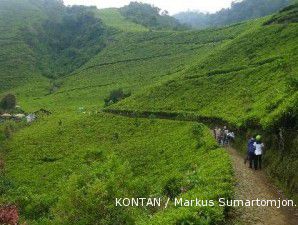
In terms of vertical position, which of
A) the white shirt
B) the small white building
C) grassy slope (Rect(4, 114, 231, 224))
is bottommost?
the small white building

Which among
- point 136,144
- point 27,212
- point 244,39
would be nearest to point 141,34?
point 244,39

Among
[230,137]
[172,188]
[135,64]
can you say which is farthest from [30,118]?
[172,188]

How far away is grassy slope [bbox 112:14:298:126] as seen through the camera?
183ft

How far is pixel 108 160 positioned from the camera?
111ft

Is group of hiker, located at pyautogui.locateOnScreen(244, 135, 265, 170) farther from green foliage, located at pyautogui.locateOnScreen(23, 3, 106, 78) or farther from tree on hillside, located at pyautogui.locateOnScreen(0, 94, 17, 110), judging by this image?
green foliage, located at pyautogui.locateOnScreen(23, 3, 106, 78)

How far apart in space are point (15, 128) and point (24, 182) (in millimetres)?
27376

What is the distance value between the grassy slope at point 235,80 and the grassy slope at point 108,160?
16.1ft

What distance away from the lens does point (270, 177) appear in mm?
28641

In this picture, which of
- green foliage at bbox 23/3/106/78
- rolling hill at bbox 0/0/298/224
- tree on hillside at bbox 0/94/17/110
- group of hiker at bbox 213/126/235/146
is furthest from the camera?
green foliage at bbox 23/3/106/78

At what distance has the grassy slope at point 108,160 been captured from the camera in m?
27.1

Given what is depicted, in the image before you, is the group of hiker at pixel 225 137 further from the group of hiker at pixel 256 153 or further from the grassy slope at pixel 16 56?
the grassy slope at pixel 16 56

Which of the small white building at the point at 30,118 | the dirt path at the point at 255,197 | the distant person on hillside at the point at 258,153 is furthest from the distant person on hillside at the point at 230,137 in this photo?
the small white building at the point at 30,118

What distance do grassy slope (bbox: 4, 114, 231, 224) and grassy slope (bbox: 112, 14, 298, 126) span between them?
492 centimetres

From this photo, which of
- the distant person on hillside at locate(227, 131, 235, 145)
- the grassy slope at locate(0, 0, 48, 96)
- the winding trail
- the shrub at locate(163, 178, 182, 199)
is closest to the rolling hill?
the shrub at locate(163, 178, 182, 199)
